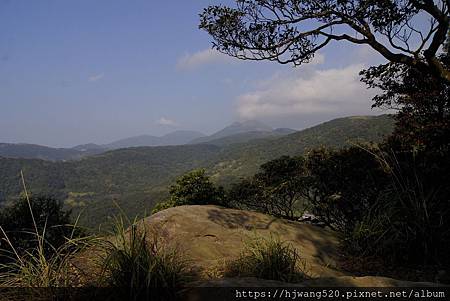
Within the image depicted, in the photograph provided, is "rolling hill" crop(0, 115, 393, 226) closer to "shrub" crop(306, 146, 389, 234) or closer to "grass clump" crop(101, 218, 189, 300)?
"shrub" crop(306, 146, 389, 234)

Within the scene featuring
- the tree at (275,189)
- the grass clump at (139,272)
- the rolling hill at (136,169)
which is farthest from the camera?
the rolling hill at (136,169)

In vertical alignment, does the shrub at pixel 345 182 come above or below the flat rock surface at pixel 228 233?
above

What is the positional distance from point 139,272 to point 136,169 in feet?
548

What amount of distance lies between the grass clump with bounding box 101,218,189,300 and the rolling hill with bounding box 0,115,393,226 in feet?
197

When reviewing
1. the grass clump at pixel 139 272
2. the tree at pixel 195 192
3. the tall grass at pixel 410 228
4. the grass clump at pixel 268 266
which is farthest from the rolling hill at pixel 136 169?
the grass clump at pixel 139 272

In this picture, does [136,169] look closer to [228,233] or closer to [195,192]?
[195,192]

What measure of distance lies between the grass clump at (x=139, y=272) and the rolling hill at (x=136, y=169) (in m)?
60.1

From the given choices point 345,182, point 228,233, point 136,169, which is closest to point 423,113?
point 345,182

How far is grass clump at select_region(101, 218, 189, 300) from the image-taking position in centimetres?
280

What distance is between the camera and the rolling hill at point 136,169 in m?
73.5

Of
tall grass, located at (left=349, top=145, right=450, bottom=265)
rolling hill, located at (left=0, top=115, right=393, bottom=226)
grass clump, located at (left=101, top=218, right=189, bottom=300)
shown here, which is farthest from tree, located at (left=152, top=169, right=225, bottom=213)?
rolling hill, located at (left=0, top=115, right=393, bottom=226)

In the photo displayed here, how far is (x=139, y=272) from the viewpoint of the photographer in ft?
9.39

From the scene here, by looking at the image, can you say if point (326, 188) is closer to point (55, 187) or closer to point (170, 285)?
point (170, 285)

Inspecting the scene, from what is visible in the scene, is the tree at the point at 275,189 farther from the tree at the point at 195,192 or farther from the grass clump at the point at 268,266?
the grass clump at the point at 268,266
